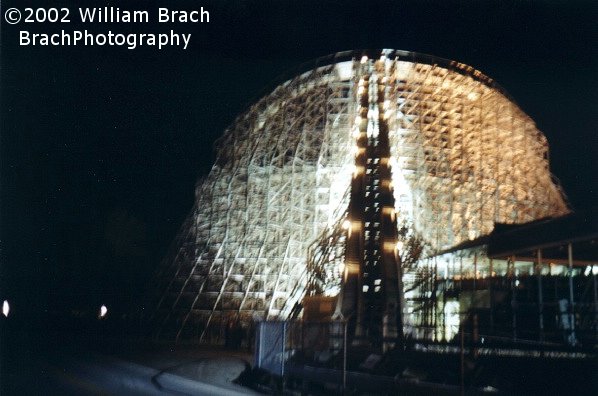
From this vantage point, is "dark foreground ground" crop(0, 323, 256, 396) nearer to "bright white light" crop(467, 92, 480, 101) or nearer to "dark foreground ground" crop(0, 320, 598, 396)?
"dark foreground ground" crop(0, 320, 598, 396)

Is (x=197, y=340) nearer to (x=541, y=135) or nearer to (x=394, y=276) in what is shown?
(x=394, y=276)

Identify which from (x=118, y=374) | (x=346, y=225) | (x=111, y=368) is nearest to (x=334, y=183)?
(x=346, y=225)

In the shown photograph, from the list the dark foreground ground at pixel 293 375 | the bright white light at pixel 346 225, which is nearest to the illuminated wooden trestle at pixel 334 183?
the bright white light at pixel 346 225

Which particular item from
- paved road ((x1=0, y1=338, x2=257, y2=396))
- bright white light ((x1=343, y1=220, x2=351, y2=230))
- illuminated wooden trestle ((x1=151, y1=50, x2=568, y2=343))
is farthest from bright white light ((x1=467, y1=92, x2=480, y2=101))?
paved road ((x1=0, y1=338, x2=257, y2=396))

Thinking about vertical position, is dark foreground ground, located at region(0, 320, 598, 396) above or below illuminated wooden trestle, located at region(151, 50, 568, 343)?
below

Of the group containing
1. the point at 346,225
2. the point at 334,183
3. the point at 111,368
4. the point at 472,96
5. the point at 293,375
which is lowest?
the point at 111,368

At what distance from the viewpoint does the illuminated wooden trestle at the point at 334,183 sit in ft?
75.4

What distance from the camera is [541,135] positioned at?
2717cm

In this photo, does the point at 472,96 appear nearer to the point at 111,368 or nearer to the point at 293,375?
the point at 293,375

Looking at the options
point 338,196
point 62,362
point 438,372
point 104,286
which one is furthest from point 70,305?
point 438,372

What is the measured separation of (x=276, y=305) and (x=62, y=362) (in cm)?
930

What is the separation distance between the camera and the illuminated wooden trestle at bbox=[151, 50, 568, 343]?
75.4 ft

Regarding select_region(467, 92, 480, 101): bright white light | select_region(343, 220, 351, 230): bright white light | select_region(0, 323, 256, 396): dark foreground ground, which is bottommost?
select_region(0, 323, 256, 396): dark foreground ground

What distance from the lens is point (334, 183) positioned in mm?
23484
